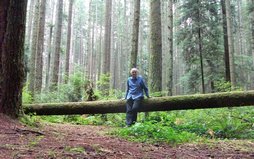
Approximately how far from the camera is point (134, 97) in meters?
9.32

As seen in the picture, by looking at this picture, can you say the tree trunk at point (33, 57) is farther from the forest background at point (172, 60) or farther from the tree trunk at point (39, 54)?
the tree trunk at point (39, 54)

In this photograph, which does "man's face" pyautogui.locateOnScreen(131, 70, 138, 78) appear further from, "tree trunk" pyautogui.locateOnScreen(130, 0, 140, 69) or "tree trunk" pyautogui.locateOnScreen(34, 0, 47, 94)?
"tree trunk" pyautogui.locateOnScreen(34, 0, 47, 94)

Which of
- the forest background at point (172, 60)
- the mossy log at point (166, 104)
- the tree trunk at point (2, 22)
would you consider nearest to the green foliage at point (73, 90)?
the forest background at point (172, 60)

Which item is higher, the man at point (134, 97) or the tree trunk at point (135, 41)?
the tree trunk at point (135, 41)

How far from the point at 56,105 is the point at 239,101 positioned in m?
5.48

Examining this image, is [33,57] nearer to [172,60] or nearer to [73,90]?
[73,90]

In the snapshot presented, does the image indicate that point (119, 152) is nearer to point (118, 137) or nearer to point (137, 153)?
point (137, 153)

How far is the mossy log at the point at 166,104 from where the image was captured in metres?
8.55

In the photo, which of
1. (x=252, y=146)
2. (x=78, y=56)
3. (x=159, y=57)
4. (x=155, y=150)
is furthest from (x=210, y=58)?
(x=78, y=56)

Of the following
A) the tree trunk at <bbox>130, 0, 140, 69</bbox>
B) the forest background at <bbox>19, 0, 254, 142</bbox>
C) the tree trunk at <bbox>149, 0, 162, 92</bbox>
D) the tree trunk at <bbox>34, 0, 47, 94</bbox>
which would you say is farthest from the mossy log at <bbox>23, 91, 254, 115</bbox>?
the tree trunk at <bbox>34, 0, 47, 94</bbox>

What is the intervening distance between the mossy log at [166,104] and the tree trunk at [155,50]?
2.27 meters

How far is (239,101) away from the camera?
8.51 m

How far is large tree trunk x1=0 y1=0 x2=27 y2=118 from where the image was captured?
19.9 feet

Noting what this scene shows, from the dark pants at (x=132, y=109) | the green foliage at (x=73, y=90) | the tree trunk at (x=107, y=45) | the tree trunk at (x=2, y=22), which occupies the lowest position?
the dark pants at (x=132, y=109)
